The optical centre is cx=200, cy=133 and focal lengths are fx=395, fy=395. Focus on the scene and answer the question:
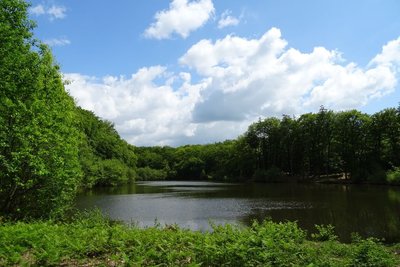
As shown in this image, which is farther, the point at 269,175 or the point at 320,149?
the point at 269,175

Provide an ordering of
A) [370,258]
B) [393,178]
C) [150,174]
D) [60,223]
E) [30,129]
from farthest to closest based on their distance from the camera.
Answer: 1. [150,174]
2. [393,178]
3. [30,129]
4. [60,223]
5. [370,258]

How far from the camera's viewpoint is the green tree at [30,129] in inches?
701

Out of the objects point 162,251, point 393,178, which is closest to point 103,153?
point 393,178

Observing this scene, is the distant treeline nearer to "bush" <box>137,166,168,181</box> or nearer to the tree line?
the tree line

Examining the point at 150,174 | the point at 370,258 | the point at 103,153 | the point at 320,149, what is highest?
the point at 103,153

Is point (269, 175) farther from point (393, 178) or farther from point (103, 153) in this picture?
point (103, 153)

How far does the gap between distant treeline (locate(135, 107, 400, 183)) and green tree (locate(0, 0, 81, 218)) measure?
5246 cm

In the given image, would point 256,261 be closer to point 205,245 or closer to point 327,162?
point 205,245

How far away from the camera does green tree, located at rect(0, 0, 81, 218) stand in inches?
701

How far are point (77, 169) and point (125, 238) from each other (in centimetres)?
1106

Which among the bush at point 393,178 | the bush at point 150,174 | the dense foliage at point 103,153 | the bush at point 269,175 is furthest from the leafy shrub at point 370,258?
the bush at point 150,174

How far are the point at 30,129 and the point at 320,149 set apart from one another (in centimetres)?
8648

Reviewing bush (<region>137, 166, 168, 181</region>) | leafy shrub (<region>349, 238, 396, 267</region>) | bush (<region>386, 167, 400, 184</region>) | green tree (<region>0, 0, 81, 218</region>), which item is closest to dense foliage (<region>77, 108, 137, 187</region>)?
bush (<region>137, 166, 168, 181</region>)

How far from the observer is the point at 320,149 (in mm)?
95875
